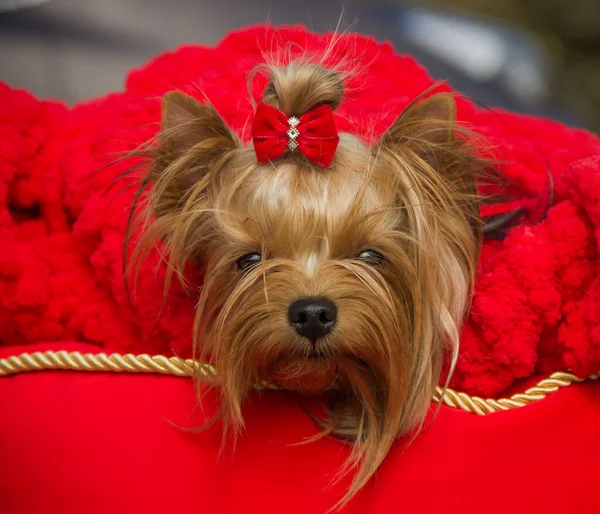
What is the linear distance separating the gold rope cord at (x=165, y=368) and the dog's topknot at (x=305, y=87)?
1.42 feet

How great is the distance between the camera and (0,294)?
1462 mm

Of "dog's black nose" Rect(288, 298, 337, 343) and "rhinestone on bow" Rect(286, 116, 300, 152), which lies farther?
"rhinestone on bow" Rect(286, 116, 300, 152)

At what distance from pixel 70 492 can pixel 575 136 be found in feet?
4.26

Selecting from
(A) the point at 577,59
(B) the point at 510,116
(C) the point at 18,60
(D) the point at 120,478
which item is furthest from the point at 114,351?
(A) the point at 577,59

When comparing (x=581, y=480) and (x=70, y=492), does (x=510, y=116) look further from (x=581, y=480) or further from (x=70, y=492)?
(x=70, y=492)

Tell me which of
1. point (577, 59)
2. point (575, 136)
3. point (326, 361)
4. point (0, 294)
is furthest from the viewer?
point (577, 59)

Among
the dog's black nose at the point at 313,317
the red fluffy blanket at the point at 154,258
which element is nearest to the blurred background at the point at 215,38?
the red fluffy blanket at the point at 154,258

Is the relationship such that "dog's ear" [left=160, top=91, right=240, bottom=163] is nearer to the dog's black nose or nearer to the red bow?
the red bow

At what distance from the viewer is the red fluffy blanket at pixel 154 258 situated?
1.22m

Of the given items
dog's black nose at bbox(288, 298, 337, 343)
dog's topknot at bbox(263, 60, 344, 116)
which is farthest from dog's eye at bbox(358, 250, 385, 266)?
dog's topknot at bbox(263, 60, 344, 116)

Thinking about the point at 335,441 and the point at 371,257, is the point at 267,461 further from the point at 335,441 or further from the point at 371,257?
the point at 371,257

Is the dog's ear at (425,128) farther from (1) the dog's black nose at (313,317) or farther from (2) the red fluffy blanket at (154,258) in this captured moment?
(1) the dog's black nose at (313,317)

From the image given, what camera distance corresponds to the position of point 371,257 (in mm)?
1139

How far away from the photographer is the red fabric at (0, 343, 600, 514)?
1.17m
